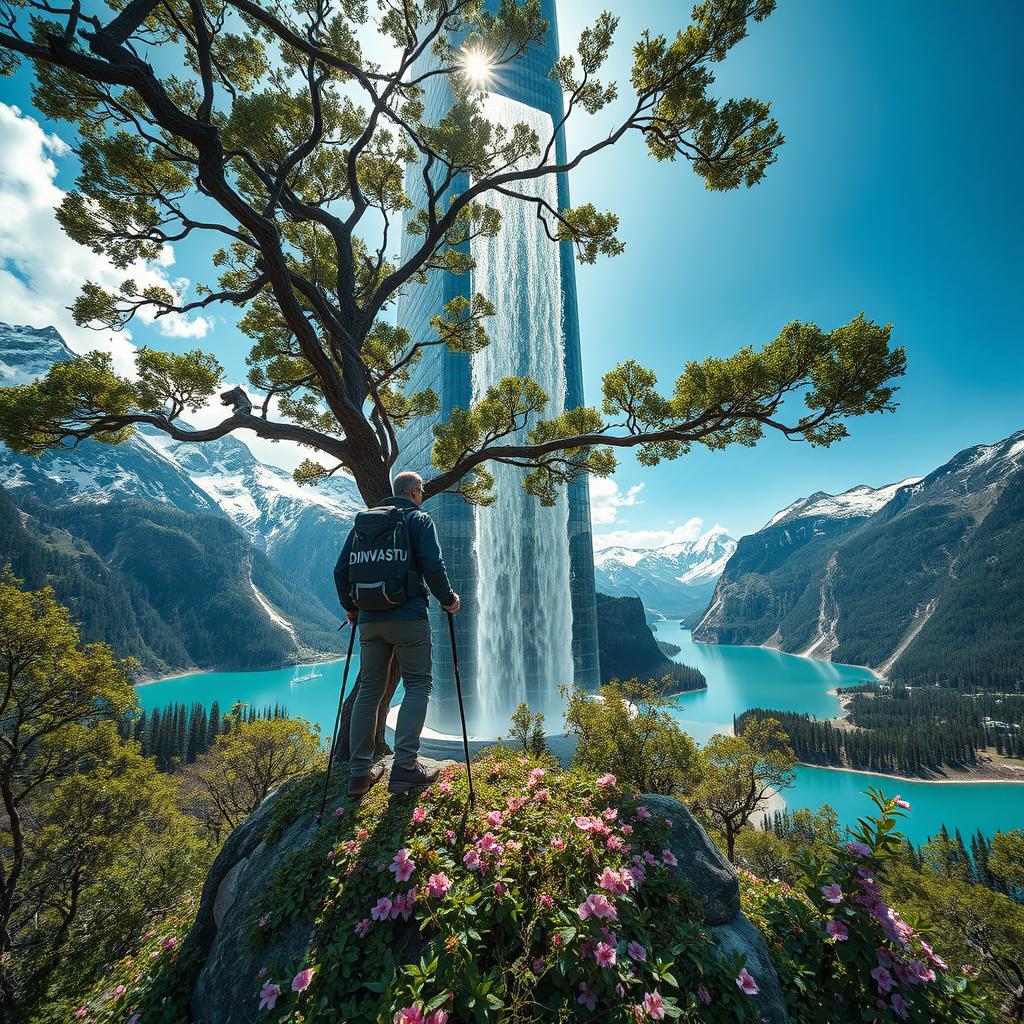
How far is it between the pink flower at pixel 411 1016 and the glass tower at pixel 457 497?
1207 inches

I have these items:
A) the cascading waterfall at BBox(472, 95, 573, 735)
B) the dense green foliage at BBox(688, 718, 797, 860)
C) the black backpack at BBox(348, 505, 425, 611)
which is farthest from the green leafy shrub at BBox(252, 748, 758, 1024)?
the cascading waterfall at BBox(472, 95, 573, 735)

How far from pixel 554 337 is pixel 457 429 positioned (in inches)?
1411

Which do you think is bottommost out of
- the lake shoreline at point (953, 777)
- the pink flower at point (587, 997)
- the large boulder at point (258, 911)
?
the lake shoreline at point (953, 777)

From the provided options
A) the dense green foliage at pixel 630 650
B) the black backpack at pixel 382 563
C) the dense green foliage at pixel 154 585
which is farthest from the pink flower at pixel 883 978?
the dense green foliage at pixel 154 585

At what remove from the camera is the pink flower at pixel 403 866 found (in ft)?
9.50

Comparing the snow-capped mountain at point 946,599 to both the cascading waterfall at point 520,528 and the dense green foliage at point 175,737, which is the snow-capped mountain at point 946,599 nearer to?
the cascading waterfall at point 520,528

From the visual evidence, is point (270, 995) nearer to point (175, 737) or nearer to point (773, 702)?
point (175, 737)

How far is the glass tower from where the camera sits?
1321 inches

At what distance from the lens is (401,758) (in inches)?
164

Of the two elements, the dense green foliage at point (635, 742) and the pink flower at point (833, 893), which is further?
the dense green foliage at point (635, 742)

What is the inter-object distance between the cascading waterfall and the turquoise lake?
51.8 feet

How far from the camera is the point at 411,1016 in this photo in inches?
77.5

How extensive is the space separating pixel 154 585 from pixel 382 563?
223 m

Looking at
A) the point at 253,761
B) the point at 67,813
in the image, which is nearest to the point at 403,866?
the point at 67,813
